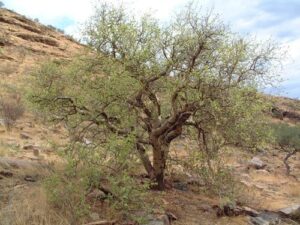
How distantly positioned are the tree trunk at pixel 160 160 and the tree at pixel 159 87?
24mm

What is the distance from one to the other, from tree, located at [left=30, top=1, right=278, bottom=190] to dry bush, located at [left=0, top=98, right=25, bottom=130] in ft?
23.5

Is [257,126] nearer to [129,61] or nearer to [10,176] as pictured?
[129,61]

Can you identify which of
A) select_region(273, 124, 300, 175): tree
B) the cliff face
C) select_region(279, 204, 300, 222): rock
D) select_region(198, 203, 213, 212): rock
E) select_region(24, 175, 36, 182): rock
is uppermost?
the cliff face

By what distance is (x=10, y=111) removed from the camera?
62.2 ft

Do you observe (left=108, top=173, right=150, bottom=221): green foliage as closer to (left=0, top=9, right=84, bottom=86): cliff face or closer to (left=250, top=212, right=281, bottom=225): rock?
(left=250, top=212, right=281, bottom=225): rock

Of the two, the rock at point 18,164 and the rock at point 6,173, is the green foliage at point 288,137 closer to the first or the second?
the rock at point 18,164

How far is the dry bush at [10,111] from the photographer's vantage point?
1818 cm

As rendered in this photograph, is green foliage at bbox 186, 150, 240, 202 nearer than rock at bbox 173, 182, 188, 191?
Yes

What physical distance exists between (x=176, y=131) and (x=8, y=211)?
4588 mm

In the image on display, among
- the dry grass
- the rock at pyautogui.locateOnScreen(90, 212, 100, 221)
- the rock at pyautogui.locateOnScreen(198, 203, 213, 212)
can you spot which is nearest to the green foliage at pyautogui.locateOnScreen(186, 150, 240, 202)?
the rock at pyautogui.locateOnScreen(198, 203, 213, 212)

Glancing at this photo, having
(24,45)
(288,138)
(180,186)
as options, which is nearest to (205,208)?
(180,186)

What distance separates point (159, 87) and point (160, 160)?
177 cm

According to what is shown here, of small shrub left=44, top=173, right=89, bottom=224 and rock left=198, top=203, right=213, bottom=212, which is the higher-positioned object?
small shrub left=44, top=173, right=89, bottom=224

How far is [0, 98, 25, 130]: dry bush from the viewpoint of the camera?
18.2m
